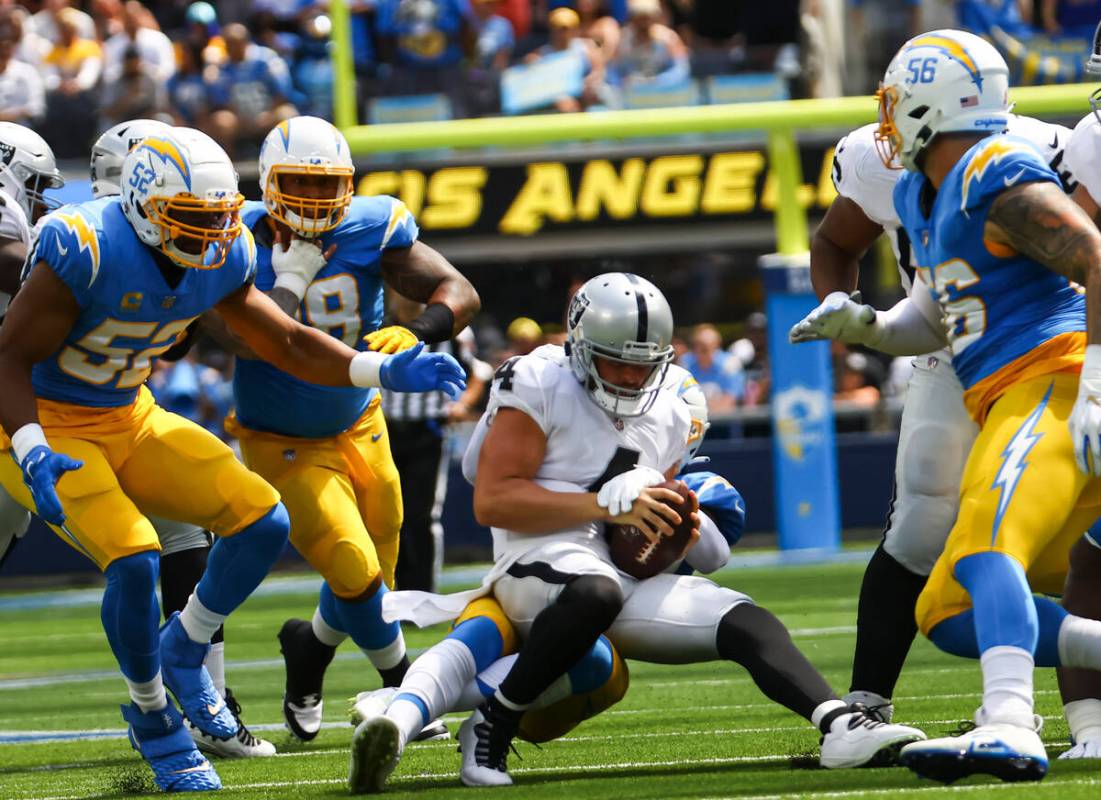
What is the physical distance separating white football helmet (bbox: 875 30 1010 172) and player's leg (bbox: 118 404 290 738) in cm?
188

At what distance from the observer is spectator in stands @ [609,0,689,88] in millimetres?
12625

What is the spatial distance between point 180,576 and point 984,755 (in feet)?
9.25

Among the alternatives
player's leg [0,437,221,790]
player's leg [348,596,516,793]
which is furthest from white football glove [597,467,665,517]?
player's leg [0,437,221,790]

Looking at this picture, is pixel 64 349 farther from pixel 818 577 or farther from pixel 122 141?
pixel 818 577

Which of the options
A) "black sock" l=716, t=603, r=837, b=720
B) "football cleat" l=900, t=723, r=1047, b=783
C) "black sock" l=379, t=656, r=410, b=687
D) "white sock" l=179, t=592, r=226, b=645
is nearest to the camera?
"football cleat" l=900, t=723, r=1047, b=783

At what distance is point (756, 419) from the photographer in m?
13.2

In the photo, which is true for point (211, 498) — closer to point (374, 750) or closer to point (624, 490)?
point (374, 750)

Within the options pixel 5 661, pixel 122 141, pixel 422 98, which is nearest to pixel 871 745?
pixel 122 141

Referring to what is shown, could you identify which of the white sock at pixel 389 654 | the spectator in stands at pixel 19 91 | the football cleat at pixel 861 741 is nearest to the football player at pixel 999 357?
the football cleat at pixel 861 741

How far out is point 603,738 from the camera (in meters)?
5.10

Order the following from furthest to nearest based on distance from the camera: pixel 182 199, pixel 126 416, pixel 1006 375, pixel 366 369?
pixel 126 416
pixel 366 369
pixel 182 199
pixel 1006 375

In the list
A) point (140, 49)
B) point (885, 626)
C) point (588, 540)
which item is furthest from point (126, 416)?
point (140, 49)

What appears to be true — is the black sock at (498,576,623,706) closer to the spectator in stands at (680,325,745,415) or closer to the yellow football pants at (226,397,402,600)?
the yellow football pants at (226,397,402,600)

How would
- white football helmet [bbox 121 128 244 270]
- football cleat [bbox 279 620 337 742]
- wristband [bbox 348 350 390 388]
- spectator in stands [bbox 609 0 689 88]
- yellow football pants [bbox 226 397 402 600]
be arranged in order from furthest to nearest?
spectator in stands [bbox 609 0 689 88]
football cleat [bbox 279 620 337 742]
yellow football pants [bbox 226 397 402 600]
wristband [bbox 348 350 390 388]
white football helmet [bbox 121 128 244 270]
